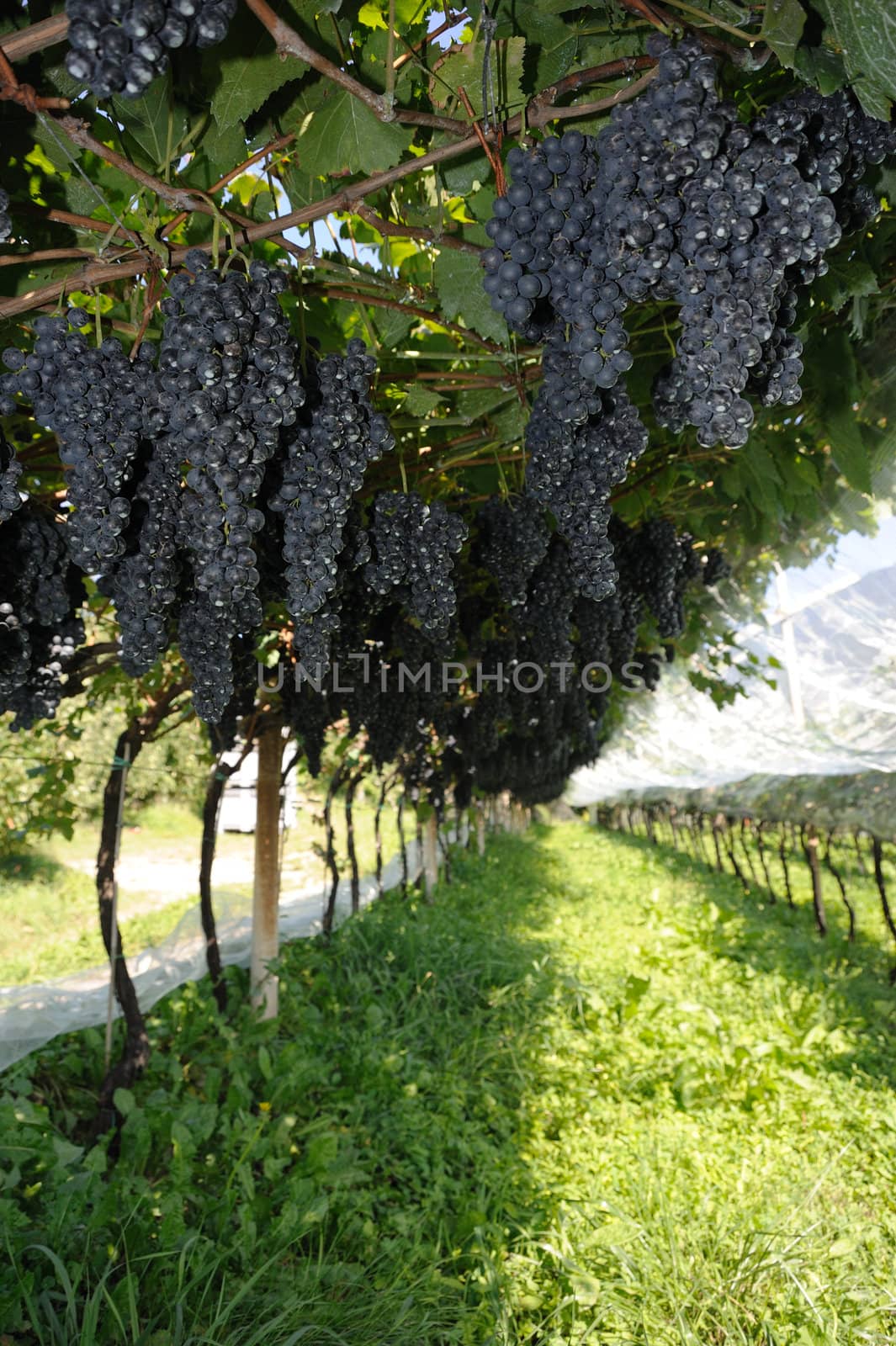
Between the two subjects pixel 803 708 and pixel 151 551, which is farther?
pixel 803 708

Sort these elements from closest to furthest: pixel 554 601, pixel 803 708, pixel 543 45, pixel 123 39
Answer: pixel 123 39 < pixel 543 45 < pixel 554 601 < pixel 803 708

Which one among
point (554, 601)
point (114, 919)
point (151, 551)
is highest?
point (554, 601)

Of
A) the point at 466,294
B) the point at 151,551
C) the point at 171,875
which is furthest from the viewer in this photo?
the point at 171,875

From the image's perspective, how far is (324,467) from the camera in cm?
149

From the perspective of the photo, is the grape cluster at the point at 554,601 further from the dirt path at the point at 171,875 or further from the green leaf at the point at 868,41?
the dirt path at the point at 171,875

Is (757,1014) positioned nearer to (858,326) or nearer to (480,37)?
(858,326)

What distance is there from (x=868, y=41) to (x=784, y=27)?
10 centimetres

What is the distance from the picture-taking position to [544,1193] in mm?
3904

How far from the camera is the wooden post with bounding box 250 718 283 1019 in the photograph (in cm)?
558

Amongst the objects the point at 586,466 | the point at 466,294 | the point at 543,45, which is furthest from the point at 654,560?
the point at 543,45

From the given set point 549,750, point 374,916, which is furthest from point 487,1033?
point 549,750

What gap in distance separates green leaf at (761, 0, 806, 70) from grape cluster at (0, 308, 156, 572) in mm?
1016

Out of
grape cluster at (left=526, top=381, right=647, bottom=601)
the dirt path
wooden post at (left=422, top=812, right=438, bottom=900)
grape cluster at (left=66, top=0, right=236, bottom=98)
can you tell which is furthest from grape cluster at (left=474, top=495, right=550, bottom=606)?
the dirt path

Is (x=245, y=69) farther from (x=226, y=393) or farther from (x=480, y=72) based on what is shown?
(x=226, y=393)
